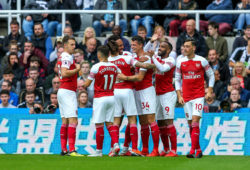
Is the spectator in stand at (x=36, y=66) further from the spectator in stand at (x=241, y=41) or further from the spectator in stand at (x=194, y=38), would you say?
the spectator in stand at (x=241, y=41)

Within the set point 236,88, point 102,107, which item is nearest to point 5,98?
point 102,107

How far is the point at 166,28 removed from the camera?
65.1 ft

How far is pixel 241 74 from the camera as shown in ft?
59.5

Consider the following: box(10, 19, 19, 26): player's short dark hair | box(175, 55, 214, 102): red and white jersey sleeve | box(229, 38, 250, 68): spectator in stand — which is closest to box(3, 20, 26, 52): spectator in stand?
box(10, 19, 19, 26): player's short dark hair

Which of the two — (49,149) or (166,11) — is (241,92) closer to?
(166,11)

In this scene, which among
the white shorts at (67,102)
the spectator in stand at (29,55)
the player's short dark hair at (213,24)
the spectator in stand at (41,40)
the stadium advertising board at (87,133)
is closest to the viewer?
the white shorts at (67,102)

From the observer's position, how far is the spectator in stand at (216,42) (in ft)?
62.0

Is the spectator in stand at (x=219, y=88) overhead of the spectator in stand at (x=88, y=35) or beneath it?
beneath

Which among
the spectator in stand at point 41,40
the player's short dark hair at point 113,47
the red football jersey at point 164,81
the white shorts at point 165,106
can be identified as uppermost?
the player's short dark hair at point 113,47

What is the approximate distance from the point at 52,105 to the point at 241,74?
183 inches

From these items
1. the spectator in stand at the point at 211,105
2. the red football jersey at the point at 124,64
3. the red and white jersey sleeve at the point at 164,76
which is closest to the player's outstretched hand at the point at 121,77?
the red football jersey at the point at 124,64

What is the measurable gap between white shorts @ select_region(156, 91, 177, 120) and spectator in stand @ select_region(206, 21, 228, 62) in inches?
189

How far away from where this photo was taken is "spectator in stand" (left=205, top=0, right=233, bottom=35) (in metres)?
19.8

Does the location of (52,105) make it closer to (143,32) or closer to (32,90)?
(32,90)
